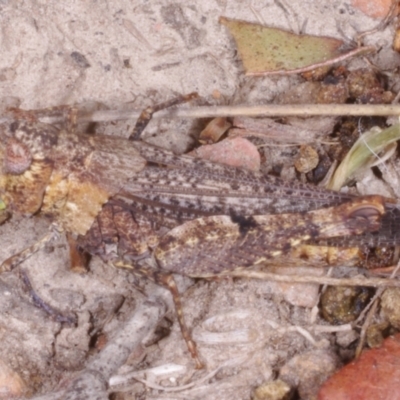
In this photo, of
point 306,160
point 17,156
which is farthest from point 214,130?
point 17,156

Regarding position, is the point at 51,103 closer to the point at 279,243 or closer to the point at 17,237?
the point at 17,237

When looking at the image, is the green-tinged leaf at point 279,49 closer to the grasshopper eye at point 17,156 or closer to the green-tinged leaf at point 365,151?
the green-tinged leaf at point 365,151

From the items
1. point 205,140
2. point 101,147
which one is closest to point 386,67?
point 205,140

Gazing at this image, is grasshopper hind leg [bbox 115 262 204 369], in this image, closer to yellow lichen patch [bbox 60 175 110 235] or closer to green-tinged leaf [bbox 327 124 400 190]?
yellow lichen patch [bbox 60 175 110 235]

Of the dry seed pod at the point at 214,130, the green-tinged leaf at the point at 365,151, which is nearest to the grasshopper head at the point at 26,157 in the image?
the dry seed pod at the point at 214,130

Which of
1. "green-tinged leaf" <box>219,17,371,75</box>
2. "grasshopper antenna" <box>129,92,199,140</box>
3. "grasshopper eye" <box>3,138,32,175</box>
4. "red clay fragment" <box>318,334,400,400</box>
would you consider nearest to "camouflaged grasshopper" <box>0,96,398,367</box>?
"grasshopper eye" <box>3,138,32,175</box>
